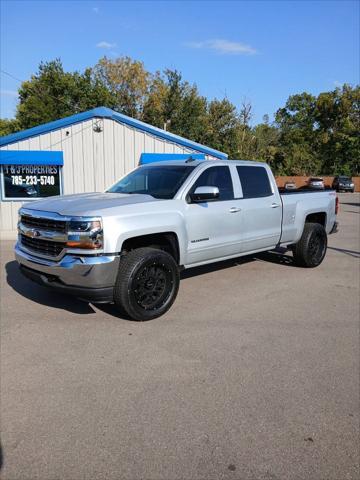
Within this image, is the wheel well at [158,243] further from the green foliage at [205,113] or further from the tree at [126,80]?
the tree at [126,80]

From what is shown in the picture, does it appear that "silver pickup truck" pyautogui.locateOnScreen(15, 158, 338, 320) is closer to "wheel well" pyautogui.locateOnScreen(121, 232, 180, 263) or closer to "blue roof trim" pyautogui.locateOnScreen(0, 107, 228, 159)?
"wheel well" pyautogui.locateOnScreen(121, 232, 180, 263)

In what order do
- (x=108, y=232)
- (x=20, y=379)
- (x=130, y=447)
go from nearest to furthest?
(x=130, y=447)
(x=20, y=379)
(x=108, y=232)

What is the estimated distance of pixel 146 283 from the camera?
4852 mm

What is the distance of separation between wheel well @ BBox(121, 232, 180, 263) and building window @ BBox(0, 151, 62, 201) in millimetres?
8199

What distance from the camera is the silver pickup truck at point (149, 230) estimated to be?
4.41 m

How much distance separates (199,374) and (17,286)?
12.4ft

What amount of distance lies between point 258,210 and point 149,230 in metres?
2.31

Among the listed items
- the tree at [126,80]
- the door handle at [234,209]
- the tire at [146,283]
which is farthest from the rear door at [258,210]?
the tree at [126,80]

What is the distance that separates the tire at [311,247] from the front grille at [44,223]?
457 centimetres

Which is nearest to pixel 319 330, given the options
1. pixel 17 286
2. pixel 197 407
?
pixel 197 407

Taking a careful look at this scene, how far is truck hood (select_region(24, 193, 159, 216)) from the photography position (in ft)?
14.7

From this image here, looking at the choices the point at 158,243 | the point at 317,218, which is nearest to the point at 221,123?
the point at 317,218

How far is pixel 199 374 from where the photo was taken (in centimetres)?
362

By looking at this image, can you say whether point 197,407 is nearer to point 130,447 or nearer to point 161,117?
point 130,447
